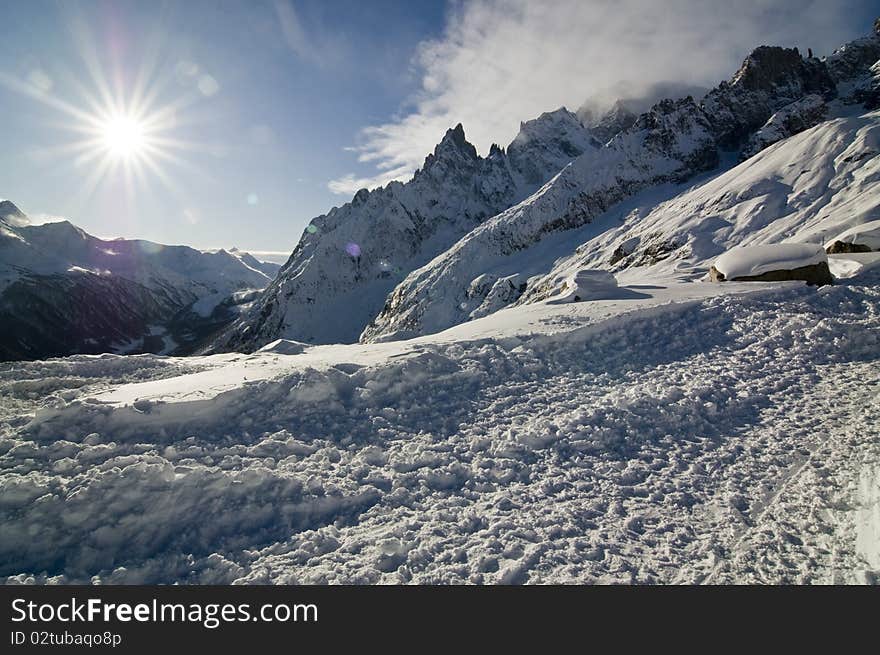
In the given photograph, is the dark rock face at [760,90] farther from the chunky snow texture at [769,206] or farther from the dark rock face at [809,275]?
the dark rock face at [809,275]

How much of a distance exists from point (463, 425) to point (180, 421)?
5.41 m

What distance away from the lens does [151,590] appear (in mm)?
4707

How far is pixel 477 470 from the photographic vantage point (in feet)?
22.2

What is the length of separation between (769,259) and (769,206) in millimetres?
33293

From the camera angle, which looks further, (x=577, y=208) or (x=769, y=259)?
(x=577, y=208)

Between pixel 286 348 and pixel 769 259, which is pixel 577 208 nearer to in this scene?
pixel 769 259

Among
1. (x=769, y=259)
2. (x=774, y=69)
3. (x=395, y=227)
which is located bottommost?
(x=769, y=259)

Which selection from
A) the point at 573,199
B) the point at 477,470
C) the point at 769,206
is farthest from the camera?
the point at 573,199

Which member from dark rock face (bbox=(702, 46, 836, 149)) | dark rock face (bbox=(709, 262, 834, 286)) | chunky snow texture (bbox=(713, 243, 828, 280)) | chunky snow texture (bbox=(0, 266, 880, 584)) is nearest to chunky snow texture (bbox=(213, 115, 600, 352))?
dark rock face (bbox=(702, 46, 836, 149))

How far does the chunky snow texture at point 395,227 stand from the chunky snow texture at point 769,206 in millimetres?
73524

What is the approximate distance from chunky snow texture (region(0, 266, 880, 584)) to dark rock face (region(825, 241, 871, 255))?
1048 cm

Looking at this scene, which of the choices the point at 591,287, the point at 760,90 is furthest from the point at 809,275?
the point at 760,90

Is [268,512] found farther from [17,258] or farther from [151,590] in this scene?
[17,258]

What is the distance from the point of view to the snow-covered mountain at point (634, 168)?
227 ft
